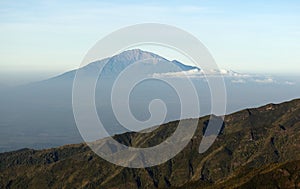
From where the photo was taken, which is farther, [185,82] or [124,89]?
[124,89]

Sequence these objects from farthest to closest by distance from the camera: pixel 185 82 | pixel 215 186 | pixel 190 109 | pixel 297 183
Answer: pixel 215 186
pixel 297 183
pixel 190 109
pixel 185 82

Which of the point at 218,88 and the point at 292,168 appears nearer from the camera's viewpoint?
the point at 218,88

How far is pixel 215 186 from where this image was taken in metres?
199

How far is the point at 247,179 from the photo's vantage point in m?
193

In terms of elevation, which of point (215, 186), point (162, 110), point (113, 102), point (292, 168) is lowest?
point (215, 186)

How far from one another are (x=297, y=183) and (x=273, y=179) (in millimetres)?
10315

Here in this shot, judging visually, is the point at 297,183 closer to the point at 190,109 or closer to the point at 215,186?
the point at 215,186

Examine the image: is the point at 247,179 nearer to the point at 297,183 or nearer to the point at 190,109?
the point at 297,183

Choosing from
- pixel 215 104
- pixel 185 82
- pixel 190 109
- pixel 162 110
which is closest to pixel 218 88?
pixel 215 104

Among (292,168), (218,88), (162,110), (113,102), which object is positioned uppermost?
(218,88)

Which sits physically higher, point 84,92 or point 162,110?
point 84,92

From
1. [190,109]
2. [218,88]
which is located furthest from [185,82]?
[218,88]

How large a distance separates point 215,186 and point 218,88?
571ft

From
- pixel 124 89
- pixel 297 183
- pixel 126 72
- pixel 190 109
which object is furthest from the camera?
pixel 297 183
